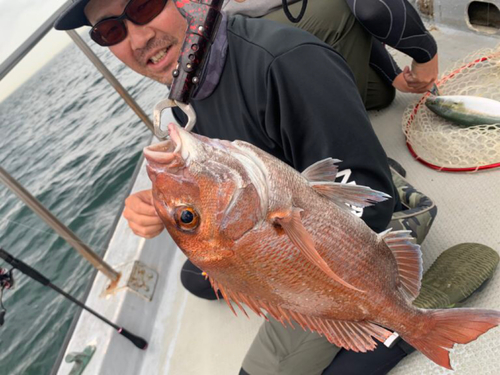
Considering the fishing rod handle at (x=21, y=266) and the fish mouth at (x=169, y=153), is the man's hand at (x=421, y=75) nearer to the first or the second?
the fish mouth at (x=169, y=153)

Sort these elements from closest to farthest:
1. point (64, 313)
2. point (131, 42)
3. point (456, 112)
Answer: point (131, 42)
point (456, 112)
point (64, 313)

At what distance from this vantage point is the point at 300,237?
0.98 m

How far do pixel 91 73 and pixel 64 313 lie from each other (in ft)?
46.1

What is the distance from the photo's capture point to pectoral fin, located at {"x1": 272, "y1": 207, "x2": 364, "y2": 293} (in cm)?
95

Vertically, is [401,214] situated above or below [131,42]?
below

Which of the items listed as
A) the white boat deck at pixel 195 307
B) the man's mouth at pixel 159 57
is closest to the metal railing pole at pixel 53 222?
the white boat deck at pixel 195 307

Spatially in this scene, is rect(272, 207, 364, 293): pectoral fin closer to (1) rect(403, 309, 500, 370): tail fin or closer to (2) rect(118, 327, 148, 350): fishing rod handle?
(1) rect(403, 309, 500, 370): tail fin

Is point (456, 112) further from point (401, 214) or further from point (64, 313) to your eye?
point (64, 313)

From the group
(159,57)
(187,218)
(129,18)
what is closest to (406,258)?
(187,218)

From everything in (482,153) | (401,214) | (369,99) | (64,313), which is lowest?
(64,313)

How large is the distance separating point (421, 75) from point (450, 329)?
239 cm

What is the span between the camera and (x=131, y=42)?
1678 mm

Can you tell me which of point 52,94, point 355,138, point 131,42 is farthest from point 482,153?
point 52,94

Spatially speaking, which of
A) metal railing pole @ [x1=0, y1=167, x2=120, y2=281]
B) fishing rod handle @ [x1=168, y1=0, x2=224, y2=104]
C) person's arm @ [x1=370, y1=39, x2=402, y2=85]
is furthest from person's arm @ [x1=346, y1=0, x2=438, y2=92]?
metal railing pole @ [x1=0, y1=167, x2=120, y2=281]
